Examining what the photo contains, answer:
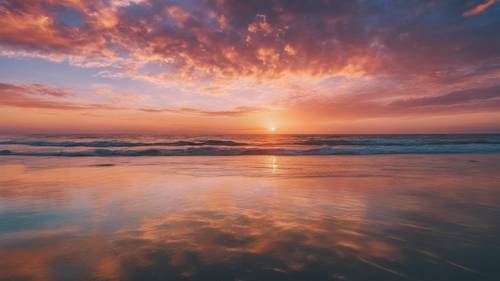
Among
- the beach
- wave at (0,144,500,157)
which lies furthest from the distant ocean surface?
the beach

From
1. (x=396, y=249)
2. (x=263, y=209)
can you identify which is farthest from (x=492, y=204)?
(x=263, y=209)

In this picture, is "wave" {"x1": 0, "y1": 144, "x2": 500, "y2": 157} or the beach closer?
the beach

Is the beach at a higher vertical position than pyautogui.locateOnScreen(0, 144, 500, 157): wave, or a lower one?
lower

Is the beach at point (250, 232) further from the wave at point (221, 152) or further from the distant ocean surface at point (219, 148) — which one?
the distant ocean surface at point (219, 148)

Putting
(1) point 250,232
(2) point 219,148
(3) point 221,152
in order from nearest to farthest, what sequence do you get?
(1) point 250,232
(3) point 221,152
(2) point 219,148

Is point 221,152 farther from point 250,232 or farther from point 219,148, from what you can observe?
point 250,232


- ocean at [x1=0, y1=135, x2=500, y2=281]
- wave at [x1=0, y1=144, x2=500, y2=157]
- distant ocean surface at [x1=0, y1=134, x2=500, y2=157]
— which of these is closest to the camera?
ocean at [x1=0, y1=135, x2=500, y2=281]

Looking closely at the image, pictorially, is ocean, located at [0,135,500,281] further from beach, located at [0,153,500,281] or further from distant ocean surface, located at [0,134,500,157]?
distant ocean surface, located at [0,134,500,157]

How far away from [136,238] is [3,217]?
2.72 meters

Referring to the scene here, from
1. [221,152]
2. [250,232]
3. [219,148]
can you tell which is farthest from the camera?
[219,148]

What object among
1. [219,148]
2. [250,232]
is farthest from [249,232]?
[219,148]

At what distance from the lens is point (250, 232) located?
11.6 feet

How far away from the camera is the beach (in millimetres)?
2562

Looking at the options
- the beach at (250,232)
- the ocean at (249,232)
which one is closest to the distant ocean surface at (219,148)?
the ocean at (249,232)
